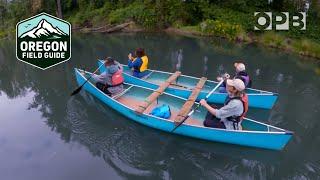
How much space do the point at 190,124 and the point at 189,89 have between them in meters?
1.78

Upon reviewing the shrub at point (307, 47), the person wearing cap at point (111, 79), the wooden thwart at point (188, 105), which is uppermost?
the shrub at point (307, 47)

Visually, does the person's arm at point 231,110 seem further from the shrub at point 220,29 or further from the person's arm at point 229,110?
the shrub at point 220,29

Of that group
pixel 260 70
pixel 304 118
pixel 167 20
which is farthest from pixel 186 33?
pixel 304 118

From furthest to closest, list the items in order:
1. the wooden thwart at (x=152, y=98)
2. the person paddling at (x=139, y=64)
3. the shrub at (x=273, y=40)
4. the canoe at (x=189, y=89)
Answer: the shrub at (x=273, y=40) < the person paddling at (x=139, y=64) < the canoe at (x=189, y=89) < the wooden thwart at (x=152, y=98)

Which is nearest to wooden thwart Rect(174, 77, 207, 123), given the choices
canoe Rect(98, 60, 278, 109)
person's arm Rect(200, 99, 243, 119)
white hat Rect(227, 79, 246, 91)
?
canoe Rect(98, 60, 278, 109)

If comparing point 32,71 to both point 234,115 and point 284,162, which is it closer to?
point 234,115

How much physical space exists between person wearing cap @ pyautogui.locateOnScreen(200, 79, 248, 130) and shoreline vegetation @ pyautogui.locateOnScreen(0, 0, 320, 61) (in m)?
7.34

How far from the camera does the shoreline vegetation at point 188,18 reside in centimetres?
1410

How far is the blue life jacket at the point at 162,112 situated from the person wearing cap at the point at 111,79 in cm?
147

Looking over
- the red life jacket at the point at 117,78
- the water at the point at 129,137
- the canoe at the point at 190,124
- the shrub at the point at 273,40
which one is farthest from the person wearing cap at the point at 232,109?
the shrub at the point at 273,40

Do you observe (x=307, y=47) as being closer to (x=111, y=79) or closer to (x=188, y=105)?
(x=188, y=105)

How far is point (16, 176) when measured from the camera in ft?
21.5

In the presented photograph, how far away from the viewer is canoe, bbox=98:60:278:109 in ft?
28.2

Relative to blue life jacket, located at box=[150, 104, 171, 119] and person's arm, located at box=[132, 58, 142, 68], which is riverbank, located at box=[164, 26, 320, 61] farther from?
blue life jacket, located at box=[150, 104, 171, 119]
